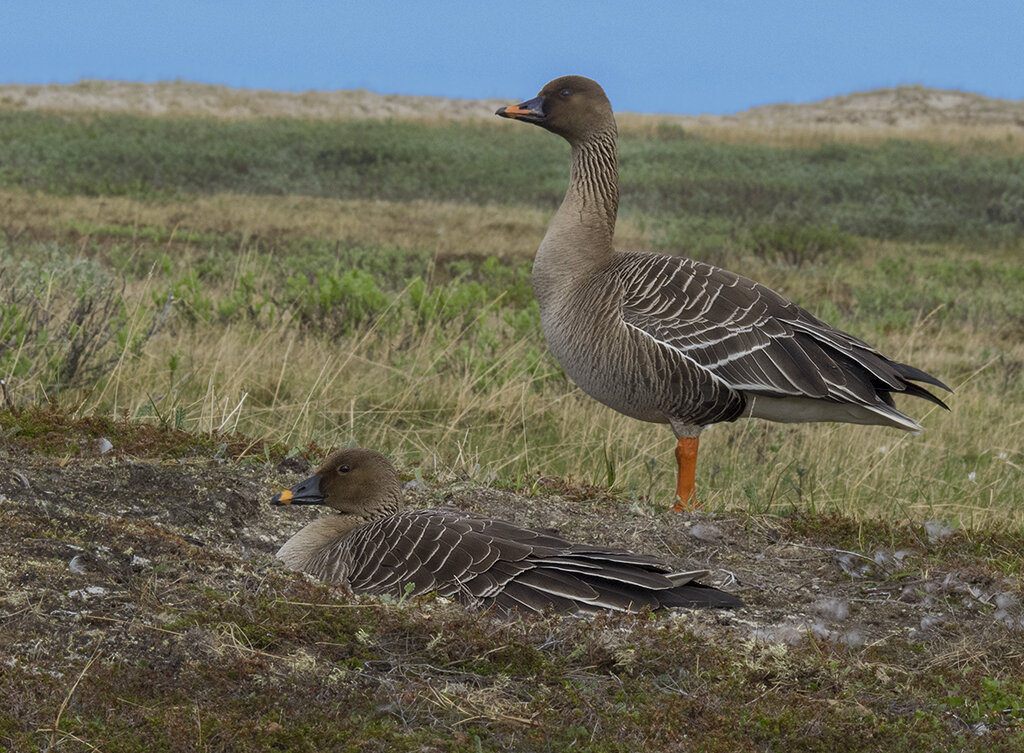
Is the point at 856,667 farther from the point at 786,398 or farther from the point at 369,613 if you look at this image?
the point at 786,398

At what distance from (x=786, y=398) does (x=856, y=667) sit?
323 centimetres

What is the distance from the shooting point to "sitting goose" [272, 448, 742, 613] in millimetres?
4555

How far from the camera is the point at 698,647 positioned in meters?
4.34

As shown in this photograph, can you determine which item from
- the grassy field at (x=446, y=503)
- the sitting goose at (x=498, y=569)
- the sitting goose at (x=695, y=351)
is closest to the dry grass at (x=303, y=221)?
the grassy field at (x=446, y=503)

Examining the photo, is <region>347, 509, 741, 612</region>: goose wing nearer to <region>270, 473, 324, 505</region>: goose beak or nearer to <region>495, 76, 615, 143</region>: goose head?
<region>270, 473, 324, 505</region>: goose beak

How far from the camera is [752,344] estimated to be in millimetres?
7281

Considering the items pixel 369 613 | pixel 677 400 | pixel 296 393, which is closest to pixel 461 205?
pixel 296 393

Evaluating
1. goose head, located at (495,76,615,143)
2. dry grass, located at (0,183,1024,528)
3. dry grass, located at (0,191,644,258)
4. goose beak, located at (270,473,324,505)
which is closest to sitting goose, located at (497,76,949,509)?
dry grass, located at (0,183,1024,528)

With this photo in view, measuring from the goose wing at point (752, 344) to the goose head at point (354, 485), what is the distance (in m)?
2.51

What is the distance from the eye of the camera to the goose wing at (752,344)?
721 centimetres

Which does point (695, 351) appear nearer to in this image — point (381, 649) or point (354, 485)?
point (354, 485)

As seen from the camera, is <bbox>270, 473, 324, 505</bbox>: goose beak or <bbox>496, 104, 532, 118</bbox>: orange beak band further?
<bbox>496, 104, 532, 118</bbox>: orange beak band

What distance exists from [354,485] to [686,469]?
2822 millimetres

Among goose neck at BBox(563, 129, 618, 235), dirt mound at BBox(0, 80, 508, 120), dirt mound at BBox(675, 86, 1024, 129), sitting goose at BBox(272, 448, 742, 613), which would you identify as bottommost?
sitting goose at BBox(272, 448, 742, 613)
